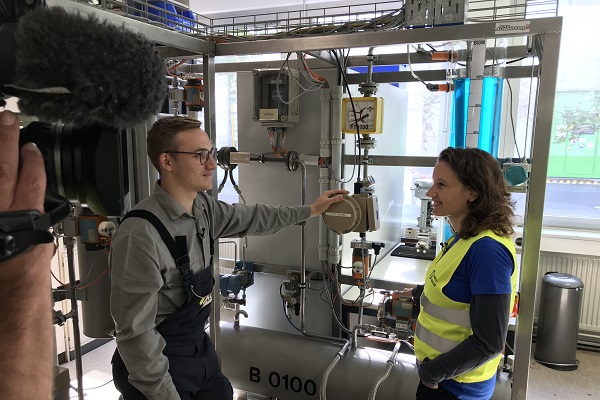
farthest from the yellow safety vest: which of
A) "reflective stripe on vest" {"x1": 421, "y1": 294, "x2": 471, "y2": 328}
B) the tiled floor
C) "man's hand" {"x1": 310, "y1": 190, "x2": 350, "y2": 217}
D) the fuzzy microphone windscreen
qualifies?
the tiled floor

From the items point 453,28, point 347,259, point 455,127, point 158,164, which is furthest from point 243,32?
point 347,259

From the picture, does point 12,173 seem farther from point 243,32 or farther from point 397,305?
point 397,305

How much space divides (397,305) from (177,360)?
3.30ft

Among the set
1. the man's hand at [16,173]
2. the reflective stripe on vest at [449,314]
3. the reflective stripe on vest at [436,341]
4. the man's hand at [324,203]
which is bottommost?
the reflective stripe on vest at [436,341]

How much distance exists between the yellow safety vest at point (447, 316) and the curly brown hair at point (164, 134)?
3.18ft

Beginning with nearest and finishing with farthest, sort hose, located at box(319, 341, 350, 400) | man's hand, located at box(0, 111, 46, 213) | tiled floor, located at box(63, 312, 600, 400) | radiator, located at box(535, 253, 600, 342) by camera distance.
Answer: man's hand, located at box(0, 111, 46, 213), hose, located at box(319, 341, 350, 400), tiled floor, located at box(63, 312, 600, 400), radiator, located at box(535, 253, 600, 342)

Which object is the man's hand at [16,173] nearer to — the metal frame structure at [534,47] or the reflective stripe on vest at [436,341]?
the metal frame structure at [534,47]

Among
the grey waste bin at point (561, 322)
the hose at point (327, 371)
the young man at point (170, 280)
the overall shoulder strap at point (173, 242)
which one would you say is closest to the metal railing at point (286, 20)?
the young man at point (170, 280)

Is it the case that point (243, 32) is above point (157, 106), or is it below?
above

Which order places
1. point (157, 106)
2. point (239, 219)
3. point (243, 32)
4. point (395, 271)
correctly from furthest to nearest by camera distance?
point (395, 271) < point (243, 32) < point (239, 219) < point (157, 106)

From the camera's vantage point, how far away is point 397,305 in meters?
1.99

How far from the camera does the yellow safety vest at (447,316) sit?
4.47 feet

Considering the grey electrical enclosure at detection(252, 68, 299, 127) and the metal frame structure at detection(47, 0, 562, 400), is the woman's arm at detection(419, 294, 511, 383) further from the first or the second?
the grey electrical enclosure at detection(252, 68, 299, 127)

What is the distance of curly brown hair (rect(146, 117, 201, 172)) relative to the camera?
1497 millimetres
